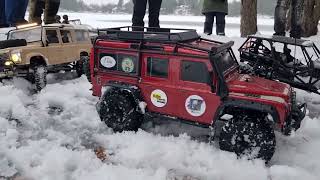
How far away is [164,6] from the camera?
4225 centimetres

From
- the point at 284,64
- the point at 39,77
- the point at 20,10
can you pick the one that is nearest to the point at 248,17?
the point at 284,64

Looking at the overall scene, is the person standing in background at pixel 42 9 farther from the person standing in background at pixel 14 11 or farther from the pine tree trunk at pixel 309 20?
the pine tree trunk at pixel 309 20

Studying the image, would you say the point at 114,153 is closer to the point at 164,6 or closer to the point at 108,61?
the point at 108,61

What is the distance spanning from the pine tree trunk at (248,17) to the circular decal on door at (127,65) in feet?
29.5

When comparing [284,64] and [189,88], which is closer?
[189,88]

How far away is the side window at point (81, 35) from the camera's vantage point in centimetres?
1202

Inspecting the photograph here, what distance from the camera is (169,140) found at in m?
7.04

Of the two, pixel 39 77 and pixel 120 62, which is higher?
pixel 120 62

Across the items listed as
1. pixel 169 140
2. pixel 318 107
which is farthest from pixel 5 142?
pixel 318 107

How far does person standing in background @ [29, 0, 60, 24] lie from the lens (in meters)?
13.2

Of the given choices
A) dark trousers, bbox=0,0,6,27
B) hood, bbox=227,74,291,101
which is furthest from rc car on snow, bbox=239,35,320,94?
dark trousers, bbox=0,0,6,27

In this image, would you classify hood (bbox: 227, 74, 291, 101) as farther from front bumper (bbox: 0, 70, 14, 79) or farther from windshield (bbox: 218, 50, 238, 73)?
front bumper (bbox: 0, 70, 14, 79)

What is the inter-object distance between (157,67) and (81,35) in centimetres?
562

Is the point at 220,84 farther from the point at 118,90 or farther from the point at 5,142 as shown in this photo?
the point at 5,142
